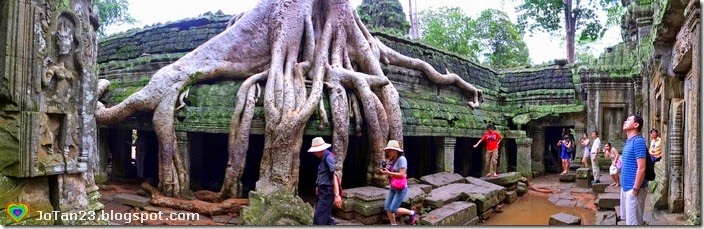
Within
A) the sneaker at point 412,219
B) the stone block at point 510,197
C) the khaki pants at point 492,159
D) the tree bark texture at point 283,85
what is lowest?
the stone block at point 510,197

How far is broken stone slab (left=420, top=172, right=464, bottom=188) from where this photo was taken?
8258 millimetres

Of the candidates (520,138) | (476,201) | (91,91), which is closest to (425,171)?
(520,138)

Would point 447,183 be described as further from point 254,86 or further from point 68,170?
point 68,170

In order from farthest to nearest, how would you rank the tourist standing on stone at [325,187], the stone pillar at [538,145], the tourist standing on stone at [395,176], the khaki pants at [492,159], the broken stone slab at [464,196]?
the stone pillar at [538,145] → the khaki pants at [492,159] → the broken stone slab at [464,196] → the tourist standing on stone at [395,176] → the tourist standing on stone at [325,187]

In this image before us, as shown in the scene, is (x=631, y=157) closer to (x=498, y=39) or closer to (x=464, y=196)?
(x=464, y=196)

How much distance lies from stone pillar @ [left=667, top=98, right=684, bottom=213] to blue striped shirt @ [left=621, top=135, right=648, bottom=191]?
124cm

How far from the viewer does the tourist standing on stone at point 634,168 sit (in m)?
3.90

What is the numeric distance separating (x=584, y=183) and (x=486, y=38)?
1352 centimetres

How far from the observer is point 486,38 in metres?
22.7

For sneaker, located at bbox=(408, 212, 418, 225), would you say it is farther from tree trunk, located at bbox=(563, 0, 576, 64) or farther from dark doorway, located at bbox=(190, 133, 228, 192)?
tree trunk, located at bbox=(563, 0, 576, 64)

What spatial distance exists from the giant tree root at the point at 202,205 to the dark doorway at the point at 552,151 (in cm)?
994

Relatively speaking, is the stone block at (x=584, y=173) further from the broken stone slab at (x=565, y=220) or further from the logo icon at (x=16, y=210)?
the logo icon at (x=16, y=210)

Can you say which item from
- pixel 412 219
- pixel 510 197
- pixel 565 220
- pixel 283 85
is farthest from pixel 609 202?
pixel 283 85

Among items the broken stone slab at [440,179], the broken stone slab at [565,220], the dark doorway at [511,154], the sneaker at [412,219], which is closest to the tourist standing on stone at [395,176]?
the sneaker at [412,219]
